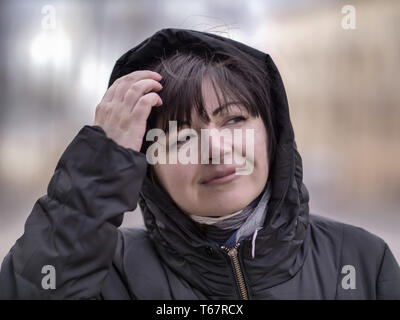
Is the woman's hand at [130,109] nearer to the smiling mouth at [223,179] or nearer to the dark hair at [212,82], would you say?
the dark hair at [212,82]

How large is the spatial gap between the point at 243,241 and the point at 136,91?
1.14 ft

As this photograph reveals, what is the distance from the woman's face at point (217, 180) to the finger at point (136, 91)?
101 millimetres

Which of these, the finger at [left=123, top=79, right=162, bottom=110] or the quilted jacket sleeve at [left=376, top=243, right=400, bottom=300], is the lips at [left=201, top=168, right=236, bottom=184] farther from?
the quilted jacket sleeve at [left=376, top=243, right=400, bottom=300]

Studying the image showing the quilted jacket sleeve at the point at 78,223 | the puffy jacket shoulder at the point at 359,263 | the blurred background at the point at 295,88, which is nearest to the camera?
the quilted jacket sleeve at the point at 78,223

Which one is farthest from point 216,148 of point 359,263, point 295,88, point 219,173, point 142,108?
point 295,88

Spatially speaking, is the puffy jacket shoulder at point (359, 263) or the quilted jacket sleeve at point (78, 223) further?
the puffy jacket shoulder at point (359, 263)

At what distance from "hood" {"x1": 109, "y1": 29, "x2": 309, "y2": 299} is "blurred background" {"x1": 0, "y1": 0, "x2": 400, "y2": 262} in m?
0.50

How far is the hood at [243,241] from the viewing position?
873 millimetres

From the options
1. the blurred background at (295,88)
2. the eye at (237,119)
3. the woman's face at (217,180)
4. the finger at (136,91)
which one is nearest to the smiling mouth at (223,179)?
the woman's face at (217,180)

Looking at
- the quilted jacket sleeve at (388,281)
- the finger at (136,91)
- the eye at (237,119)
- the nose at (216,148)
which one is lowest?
the quilted jacket sleeve at (388,281)

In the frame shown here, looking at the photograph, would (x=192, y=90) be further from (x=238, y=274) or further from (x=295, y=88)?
(x=295, y=88)

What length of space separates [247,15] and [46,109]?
710 millimetres
